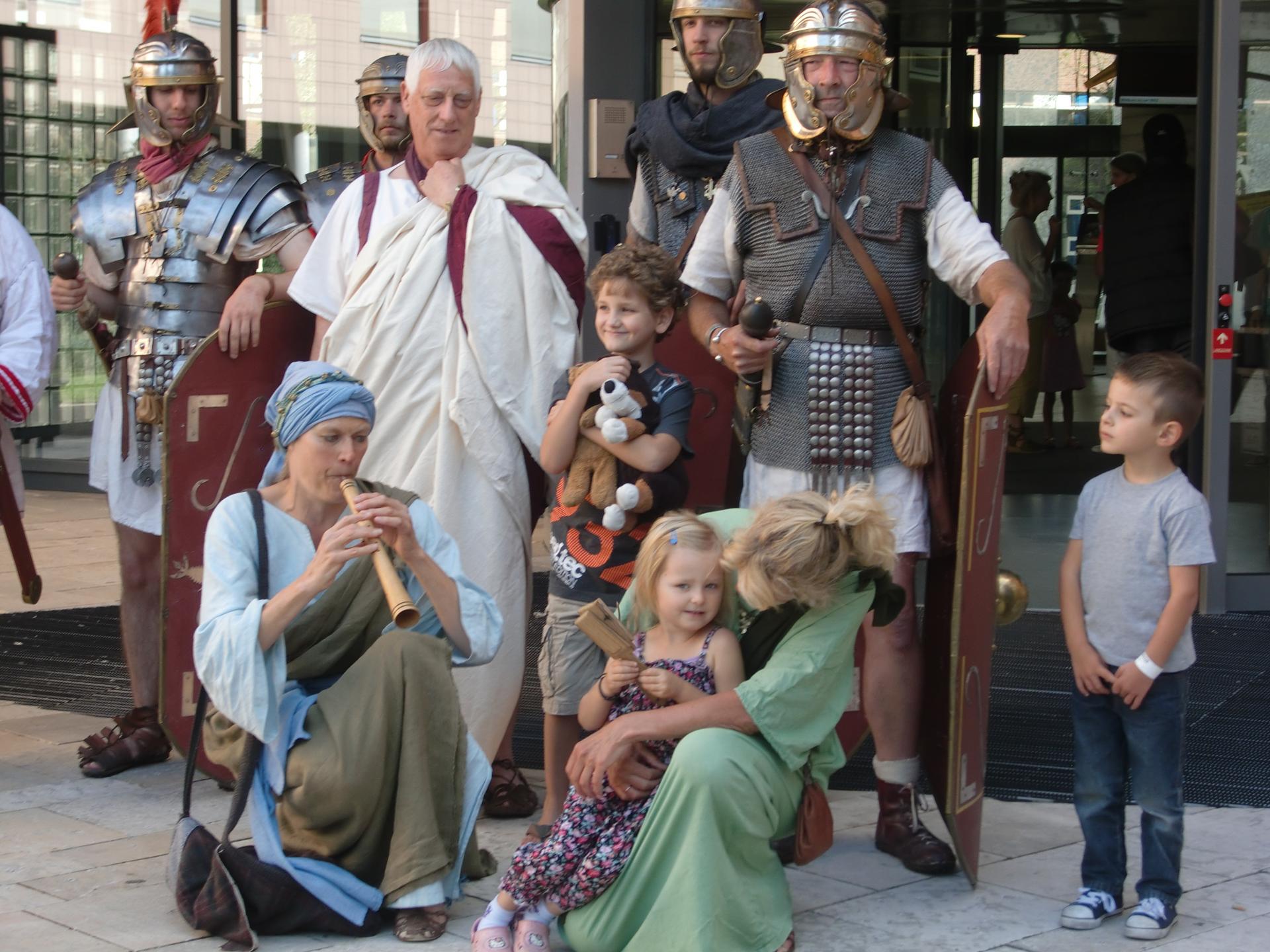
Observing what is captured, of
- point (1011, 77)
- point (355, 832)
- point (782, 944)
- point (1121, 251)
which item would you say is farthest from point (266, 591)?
point (1011, 77)

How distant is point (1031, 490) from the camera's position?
28.6 feet

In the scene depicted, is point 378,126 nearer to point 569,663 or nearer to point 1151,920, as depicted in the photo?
point 569,663

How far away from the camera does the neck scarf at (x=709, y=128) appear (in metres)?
4.06

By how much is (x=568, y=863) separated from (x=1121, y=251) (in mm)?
4906

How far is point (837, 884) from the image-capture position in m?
3.38

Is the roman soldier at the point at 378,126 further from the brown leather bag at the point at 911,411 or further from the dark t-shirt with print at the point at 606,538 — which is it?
the brown leather bag at the point at 911,411

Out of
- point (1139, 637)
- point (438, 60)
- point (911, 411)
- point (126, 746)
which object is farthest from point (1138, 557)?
Answer: point (126, 746)

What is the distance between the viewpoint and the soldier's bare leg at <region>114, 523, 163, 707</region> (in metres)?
4.31

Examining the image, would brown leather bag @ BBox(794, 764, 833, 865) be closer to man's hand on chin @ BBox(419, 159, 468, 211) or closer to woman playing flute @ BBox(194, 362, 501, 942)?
woman playing flute @ BBox(194, 362, 501, 942)

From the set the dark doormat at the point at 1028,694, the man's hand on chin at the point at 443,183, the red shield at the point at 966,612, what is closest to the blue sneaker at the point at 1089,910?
the red shield at the point at 966,612

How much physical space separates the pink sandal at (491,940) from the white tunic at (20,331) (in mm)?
1932

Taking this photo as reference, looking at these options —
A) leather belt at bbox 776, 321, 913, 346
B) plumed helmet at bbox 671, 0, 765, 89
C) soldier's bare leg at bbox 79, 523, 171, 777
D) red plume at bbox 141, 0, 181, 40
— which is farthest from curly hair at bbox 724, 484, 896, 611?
red plume at bbox 141, 0, 181, 40

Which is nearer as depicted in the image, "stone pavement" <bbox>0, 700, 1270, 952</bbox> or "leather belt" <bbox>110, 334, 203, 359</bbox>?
"stone pavement" <bbox>0, 700, 1270, 952</bbox>

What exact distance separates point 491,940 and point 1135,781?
1.18 metres
